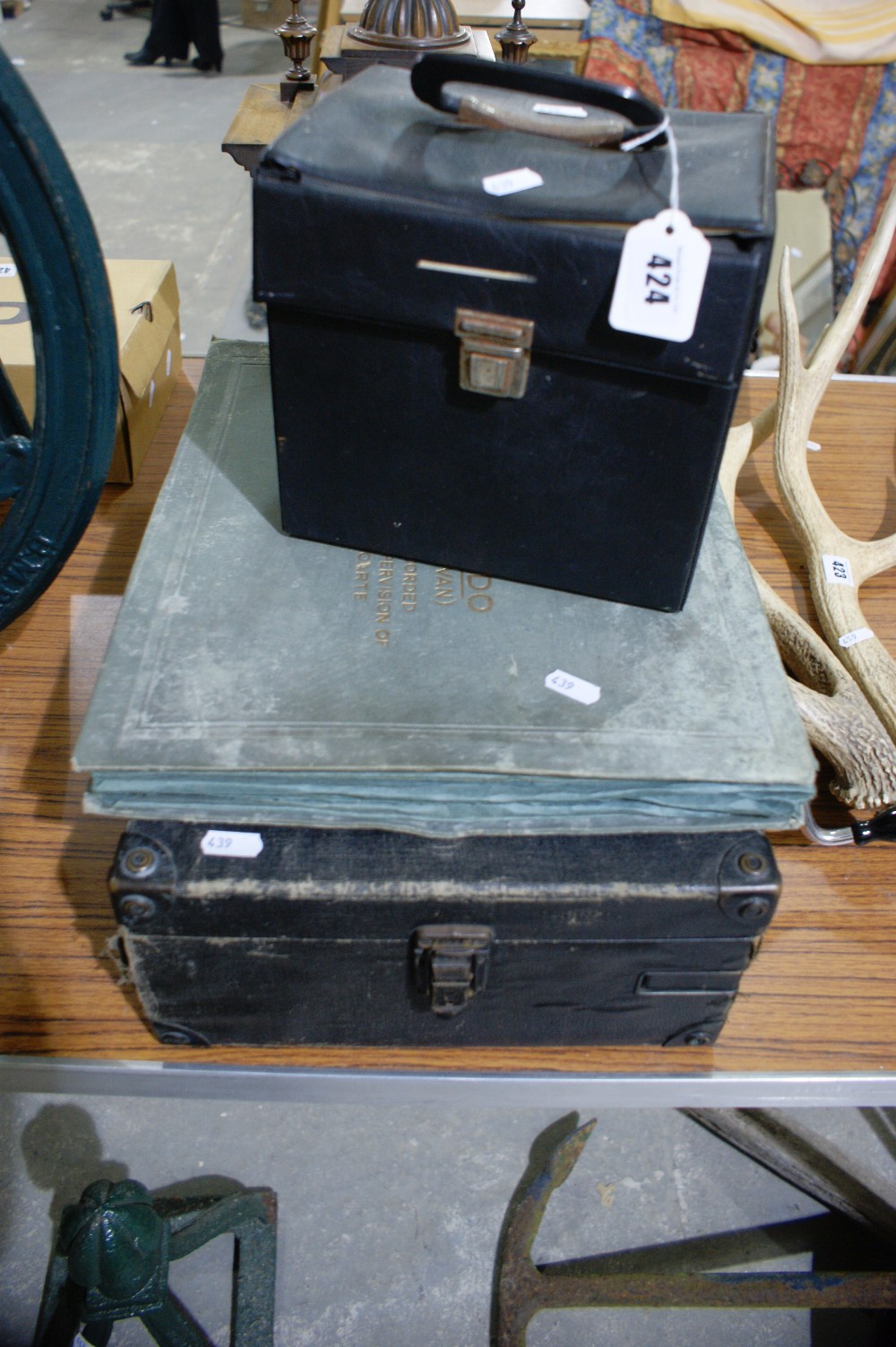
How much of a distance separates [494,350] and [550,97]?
0.18m

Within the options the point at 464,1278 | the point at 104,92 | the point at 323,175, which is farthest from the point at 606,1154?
the point at 104,92

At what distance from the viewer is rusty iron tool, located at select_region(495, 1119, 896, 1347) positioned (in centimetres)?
105

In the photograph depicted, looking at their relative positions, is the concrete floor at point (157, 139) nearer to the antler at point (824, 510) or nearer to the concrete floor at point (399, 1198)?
the antler at point (824, 510)

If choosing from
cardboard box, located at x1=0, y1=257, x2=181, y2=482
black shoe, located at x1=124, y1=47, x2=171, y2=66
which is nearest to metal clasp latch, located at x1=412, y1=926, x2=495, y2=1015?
cardboard box, located at x1=0, y1=257, x2=181, y2=482

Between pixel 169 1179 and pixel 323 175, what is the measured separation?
1.18m

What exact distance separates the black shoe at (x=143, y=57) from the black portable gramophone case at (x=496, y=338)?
4.45 m

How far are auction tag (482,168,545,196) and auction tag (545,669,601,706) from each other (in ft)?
1.00

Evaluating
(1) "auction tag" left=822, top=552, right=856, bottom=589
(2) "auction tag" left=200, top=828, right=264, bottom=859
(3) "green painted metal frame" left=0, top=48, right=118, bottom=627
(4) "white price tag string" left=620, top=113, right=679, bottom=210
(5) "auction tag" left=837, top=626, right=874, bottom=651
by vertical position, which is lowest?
(5) "auction tag" left=837, top=626, right=874, bottom=651

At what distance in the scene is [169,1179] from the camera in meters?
1.25

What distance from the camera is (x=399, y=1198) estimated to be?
1.25m

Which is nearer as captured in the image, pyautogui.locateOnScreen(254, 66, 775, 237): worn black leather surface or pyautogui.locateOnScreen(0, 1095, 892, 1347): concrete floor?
pyautogui.locateOnScreen(254, 66, 775, 237): worn black leather surface

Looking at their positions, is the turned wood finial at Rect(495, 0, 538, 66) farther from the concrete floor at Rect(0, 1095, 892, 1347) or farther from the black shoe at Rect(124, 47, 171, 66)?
the black shoe at Rect(124, 47, 171, 66)

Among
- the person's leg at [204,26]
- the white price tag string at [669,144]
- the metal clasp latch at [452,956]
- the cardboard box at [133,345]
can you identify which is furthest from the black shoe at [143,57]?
the metal clasp latch at [452,956]

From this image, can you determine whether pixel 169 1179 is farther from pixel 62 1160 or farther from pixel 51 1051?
pixel 51 1051
